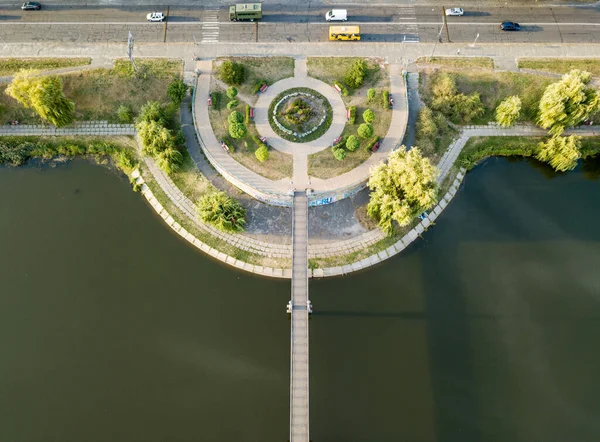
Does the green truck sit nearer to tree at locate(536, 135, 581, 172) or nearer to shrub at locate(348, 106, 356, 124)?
shrub at locate(348, 106, 356, 124)

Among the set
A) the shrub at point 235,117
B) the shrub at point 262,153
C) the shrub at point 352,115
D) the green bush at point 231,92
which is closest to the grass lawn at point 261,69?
the green bush at point 231,92

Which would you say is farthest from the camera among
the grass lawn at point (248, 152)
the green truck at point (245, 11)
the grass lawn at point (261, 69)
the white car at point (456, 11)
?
the white car at point (456, 11)

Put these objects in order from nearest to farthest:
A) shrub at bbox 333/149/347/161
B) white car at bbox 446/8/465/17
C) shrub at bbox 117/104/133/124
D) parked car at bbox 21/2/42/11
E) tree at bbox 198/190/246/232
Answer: tree at bbox 198/190/246/232 → shrub at bbox 333/149/347/161 → shrub at bbox 117/104/133/124 → parked car at bbox 21/2/42/11 → white car at bbox 446/8/465/17

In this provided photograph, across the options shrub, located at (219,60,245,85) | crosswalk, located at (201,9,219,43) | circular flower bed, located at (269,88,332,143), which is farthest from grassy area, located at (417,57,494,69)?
crosswalk, located at (201,9,219,43)

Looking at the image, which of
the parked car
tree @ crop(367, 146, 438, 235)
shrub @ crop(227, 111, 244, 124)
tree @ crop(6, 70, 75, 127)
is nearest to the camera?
tree @ crop(367, 146, 438, 235)

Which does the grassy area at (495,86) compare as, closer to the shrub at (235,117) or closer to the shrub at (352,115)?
the shrub at (352,115)

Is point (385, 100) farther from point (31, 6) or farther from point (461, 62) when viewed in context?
point (31, 6)

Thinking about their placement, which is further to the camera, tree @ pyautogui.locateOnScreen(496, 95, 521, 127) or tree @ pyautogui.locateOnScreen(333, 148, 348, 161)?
tree @ pyautogui.locateOnScreen(496, 95, 521, 127)
